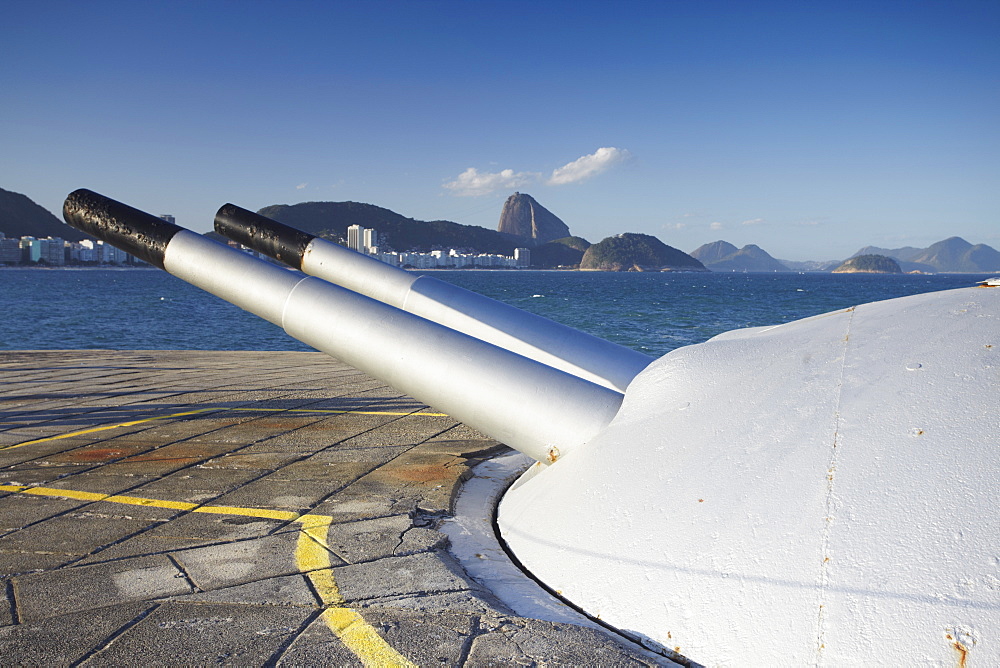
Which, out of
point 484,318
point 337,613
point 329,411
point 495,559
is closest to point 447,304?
point 484,318

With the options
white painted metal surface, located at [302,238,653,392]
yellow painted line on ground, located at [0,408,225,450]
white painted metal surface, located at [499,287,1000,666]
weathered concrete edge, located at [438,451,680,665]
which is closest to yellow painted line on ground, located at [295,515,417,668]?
weathered concrete edge, located at [438,451,680,665]

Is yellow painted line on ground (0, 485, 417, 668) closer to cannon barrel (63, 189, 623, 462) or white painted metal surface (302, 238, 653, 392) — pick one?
cannon barrel (63, 189, 623, 462)

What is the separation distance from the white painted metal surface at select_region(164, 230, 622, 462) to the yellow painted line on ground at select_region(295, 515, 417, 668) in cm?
88

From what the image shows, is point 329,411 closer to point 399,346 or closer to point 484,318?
point 484,318

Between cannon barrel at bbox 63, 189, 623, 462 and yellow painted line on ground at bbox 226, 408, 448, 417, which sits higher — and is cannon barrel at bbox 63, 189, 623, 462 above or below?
above

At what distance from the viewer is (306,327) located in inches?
153

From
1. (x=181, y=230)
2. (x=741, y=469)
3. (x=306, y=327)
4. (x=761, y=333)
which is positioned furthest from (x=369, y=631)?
(x=181, y=230)

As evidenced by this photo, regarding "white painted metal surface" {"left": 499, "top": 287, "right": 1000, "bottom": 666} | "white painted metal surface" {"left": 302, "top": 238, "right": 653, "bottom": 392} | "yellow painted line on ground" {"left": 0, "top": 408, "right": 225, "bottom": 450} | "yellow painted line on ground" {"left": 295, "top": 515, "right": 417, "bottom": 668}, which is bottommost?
"yellow painted line on ground" {"left": 0, "top": 408, "right": 225, "bottom": 450}

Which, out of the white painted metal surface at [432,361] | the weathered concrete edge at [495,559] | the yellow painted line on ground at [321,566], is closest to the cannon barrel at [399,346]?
the white painted metal surface at [432,361]

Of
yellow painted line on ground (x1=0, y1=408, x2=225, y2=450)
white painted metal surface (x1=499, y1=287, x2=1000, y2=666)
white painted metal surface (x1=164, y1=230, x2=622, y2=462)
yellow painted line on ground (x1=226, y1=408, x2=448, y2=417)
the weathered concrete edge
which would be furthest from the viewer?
yellow painted line on ground (x1=226, y1=408, x2=448, y2=417)

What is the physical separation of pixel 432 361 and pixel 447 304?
1164mm

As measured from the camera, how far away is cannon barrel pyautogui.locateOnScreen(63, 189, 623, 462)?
11.4 ft

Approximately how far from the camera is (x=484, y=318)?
15.1 feet

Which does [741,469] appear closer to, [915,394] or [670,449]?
[670,449]
